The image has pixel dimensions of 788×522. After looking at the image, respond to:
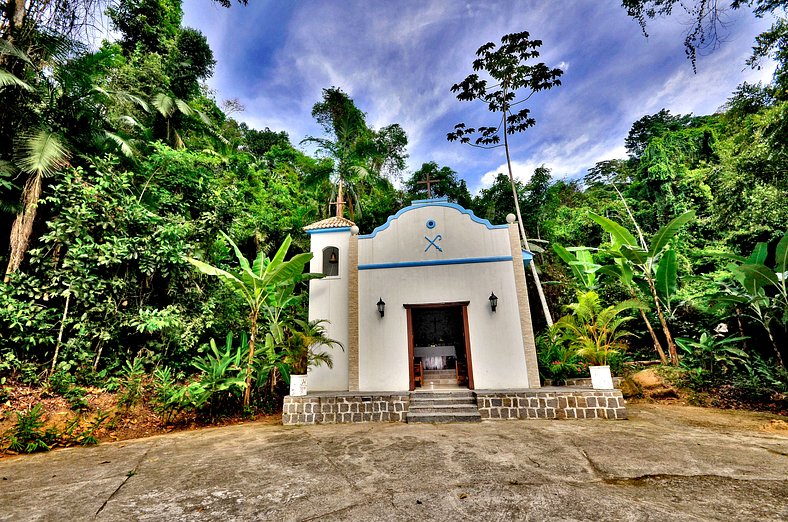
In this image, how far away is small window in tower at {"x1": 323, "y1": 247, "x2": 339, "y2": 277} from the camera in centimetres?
939

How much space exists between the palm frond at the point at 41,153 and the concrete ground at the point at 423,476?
5690mm

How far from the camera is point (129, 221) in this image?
7516 millimetres

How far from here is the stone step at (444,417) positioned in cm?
638

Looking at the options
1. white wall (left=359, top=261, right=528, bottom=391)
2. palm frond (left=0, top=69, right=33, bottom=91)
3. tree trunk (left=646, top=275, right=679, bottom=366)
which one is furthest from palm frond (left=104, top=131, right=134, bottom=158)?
tree trunk (left=646, top=275, right=679, bottom=366)

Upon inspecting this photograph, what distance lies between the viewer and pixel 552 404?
6.37 m

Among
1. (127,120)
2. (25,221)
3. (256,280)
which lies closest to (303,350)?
(256,280)

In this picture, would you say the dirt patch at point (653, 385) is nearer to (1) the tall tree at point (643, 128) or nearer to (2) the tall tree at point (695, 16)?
(2) the tall tree at point (695, 16)

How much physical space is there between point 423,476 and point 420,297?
516cm

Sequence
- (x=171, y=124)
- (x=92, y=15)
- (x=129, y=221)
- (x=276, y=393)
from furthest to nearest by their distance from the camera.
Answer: (x=171, y=124)
(x=276, y=393)
(x=129, y=221)
(x=92, y=15)

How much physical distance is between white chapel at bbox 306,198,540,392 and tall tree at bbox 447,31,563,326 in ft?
21.3

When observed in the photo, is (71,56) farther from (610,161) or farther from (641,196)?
(610,161)

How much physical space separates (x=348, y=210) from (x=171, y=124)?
855cm

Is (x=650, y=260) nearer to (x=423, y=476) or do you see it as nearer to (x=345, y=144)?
(x=423, y=476)

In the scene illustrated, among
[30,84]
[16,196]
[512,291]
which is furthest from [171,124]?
[512,291]
